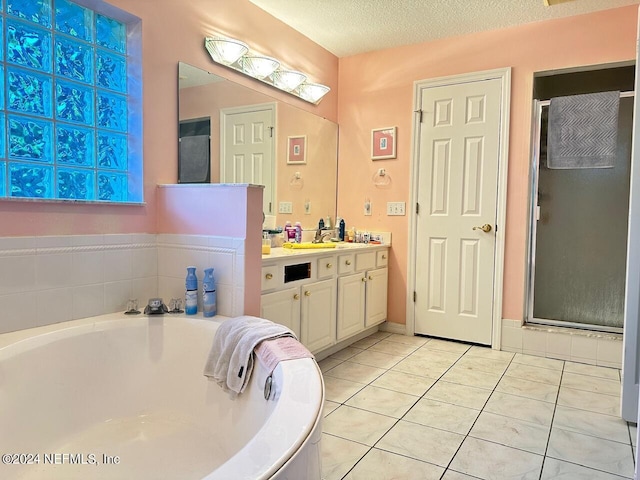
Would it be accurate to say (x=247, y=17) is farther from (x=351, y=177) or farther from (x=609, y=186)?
(x=609, y=186)

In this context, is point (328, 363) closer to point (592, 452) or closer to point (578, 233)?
point (592, 452)

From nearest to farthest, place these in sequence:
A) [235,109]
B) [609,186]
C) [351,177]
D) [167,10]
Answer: [167,10], [235,109], [609,186], [351,177]

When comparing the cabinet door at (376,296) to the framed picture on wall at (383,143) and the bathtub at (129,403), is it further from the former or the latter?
the bathtub at (129,403)

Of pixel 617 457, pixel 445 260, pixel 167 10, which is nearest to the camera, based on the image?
pixel 617 457

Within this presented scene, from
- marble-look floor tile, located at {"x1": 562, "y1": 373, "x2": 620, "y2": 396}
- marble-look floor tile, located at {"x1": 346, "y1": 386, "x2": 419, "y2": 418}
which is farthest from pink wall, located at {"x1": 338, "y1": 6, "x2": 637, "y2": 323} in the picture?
marble-look floor tile, located at {"x1": 346, "y1": 386, "x2": 419, "y2": 418}

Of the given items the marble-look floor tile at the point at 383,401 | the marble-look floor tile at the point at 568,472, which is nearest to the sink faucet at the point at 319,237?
the marble-look floor tile at the point at 383,401

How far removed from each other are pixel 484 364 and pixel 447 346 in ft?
1.39

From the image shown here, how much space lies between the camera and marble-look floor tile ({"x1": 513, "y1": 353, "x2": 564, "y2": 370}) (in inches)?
116

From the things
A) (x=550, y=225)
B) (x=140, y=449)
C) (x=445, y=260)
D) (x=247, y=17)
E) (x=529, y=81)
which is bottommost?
(x=140, y=449)

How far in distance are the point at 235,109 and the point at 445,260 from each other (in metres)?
1.96

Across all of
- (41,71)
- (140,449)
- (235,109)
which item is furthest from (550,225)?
(41,71)

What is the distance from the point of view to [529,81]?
3.13 m

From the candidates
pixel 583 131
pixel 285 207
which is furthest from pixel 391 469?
pixel 583 131

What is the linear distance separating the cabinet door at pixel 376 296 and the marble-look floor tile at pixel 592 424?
1469mm
